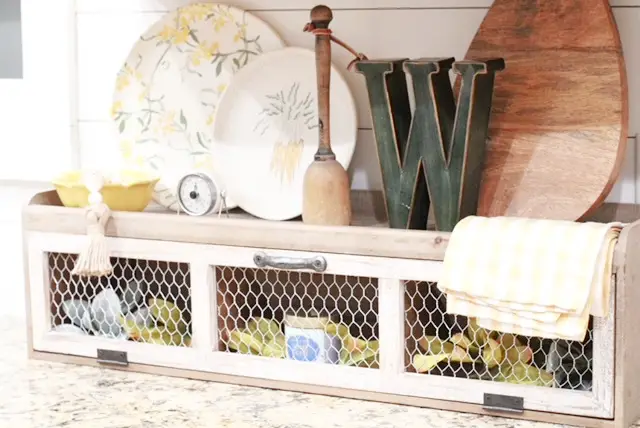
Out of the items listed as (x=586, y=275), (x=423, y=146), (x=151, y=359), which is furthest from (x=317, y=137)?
(x=586, y=275)

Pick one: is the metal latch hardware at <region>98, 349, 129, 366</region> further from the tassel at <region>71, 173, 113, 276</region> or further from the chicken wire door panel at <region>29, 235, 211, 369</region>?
the tassel at <region>71, 173, 113, 276</region>

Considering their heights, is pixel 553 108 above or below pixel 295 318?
above

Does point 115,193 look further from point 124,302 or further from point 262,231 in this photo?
point 262,231

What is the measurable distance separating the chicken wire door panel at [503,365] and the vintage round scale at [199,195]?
41 cm

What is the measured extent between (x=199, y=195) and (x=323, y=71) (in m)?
0.32

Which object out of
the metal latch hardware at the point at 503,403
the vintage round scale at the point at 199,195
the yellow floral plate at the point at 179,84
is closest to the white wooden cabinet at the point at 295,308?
the metal latch hardware at the point at 503,403

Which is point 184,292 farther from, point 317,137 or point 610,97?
point 610,97

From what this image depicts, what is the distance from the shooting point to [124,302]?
1.66 metres

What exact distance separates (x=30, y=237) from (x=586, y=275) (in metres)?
0.86

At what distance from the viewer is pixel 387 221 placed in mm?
1680

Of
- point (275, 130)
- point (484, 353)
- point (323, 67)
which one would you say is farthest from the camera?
point (275, 130)

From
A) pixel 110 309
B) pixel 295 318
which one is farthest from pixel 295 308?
pixel 110 309

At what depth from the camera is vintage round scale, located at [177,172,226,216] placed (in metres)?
1.71

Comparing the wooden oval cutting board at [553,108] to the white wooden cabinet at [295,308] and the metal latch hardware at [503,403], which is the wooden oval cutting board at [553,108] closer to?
the white wooden cabinet at [295,308]
